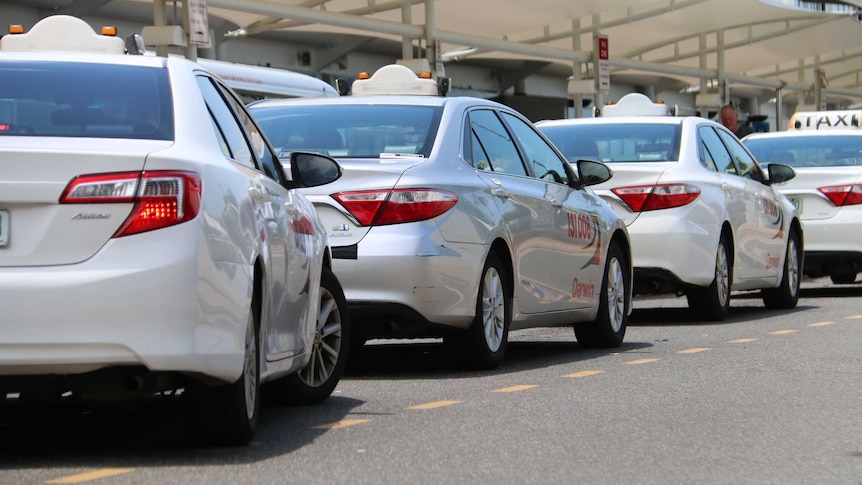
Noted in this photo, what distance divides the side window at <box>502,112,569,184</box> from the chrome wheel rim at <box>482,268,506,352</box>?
3.92ft

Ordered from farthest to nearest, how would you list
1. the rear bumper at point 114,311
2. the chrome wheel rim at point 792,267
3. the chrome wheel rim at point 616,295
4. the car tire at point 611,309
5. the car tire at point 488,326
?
the chrome wheel rim at point 792,267 → the chrome wheel rim at point 616,295 → the car tire at point 611,309 → the car tire at point 488,326 → the rear bumper at point 114,311

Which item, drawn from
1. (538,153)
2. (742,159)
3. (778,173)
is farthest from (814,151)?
(538,153)

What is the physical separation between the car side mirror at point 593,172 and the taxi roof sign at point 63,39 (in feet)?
9.73

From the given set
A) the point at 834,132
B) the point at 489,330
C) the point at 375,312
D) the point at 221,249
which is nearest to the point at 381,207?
the point at 375,312

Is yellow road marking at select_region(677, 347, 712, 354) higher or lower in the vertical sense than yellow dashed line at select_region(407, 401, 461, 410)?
lower

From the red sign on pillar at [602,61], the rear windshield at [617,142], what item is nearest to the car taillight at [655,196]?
the rear windshield at [617,142]

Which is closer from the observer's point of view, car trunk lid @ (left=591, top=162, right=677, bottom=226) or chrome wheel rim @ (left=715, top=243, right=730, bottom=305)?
car trunk lid @ (left=591, top=162, right=677, bottom=226)

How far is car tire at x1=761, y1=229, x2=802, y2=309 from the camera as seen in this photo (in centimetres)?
1467

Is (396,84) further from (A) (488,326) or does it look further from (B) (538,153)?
(A) (488,326)

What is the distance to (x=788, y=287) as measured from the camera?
14727mm

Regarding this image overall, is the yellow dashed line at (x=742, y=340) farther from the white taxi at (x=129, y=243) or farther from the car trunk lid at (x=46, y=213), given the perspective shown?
the car trunk lid at (x=46, y=213)

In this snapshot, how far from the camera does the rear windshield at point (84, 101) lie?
→ 567cm

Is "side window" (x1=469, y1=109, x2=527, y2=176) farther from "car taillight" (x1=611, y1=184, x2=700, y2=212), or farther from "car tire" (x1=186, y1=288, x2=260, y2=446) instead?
"car tire" (x1=186, y1=288, x2=260, y2=446)

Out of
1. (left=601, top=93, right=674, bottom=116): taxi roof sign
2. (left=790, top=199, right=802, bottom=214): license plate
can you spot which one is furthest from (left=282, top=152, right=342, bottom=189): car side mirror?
(left=601, top=93, right=674, bottom=116): taxi roof sign
